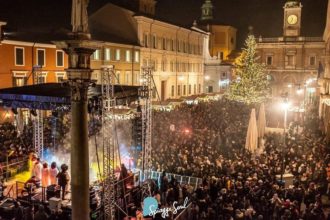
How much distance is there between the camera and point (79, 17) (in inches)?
312

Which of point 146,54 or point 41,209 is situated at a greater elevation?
point 146,54

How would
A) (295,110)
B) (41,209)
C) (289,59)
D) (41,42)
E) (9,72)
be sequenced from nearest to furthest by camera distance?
1. (41,209)
2. (9,72)
3. (41,42)
4. (295,110)
5. (289,59)

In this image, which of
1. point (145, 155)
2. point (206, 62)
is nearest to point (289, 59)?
point (206, 62)

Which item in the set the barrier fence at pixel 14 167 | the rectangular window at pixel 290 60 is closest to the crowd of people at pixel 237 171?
the barrier fence at pixel 14 167

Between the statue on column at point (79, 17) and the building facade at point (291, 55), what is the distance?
49.9m

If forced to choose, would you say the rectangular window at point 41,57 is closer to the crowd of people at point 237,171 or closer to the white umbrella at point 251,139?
the crowd of people at point 237,171

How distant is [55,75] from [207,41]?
36113mm

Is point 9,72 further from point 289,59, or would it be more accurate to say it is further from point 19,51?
point 289,59

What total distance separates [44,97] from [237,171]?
8.45 metres

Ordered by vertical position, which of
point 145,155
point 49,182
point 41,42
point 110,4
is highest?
point 110,4

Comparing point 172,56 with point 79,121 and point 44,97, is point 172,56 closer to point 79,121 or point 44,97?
point 44,97

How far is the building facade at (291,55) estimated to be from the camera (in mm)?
55906

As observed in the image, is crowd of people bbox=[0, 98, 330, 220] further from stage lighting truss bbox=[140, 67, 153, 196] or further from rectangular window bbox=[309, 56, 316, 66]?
rectangular window bbox=[309, 56, 316, 66]

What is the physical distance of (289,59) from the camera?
A: 58031 mm
